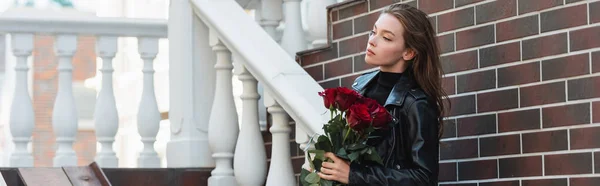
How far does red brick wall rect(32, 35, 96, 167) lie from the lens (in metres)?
13.8

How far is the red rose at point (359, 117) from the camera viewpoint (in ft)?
9.04

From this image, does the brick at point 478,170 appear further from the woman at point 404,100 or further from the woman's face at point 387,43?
the woman's face at point 387,43

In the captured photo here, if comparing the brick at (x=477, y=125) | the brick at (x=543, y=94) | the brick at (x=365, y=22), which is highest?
the brick at (x=365, y=22)

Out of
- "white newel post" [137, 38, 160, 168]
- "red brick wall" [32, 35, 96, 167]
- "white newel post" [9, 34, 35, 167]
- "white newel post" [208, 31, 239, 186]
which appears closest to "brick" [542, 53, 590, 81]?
"white newel post" [208, 31, 239, 186]

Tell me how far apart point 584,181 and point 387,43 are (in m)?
0.62

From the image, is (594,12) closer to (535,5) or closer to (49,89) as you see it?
(535,5)

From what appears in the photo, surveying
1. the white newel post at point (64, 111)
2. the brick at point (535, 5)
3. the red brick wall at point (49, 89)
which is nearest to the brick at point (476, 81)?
the brick at point (535, 5)

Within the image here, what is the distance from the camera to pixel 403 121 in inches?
120

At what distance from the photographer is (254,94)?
414 centimetres

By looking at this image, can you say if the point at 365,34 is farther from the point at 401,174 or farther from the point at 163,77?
the point at 163,77

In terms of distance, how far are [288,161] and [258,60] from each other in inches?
13.6

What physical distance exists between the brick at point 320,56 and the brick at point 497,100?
2.73 ft

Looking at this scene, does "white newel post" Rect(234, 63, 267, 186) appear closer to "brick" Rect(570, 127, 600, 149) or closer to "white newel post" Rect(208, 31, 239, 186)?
"white newel post" Rect(208, 31, 239, 186)

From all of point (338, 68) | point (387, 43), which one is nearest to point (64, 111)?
point (338, 68)
